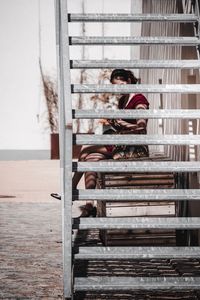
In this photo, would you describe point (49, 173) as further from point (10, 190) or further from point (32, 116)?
point (32, 116)

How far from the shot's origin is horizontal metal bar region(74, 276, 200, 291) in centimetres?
278

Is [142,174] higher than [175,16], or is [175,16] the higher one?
[175,16]

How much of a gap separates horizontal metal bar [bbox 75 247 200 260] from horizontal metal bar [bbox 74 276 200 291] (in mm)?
133

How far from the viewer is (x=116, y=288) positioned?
2.78 m

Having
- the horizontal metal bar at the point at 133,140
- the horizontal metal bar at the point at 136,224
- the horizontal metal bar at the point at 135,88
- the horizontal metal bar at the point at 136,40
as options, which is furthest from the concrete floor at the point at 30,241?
the horizontal metal bar at the point at 136,40

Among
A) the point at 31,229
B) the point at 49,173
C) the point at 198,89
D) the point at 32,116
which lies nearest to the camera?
the point at 198,89

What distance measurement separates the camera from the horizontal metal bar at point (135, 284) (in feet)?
9.11

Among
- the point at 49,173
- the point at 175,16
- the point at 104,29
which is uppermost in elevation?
the point at 104,29

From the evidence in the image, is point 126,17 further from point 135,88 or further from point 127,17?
point 135,88

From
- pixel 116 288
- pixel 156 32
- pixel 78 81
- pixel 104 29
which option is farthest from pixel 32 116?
pixel 116 288

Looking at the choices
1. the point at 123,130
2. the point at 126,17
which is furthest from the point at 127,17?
the point at 123,130

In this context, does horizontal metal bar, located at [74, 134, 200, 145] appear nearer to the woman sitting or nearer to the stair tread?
the stair tread

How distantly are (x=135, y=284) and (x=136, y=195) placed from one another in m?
0.54

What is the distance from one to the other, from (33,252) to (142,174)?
1121 mm
